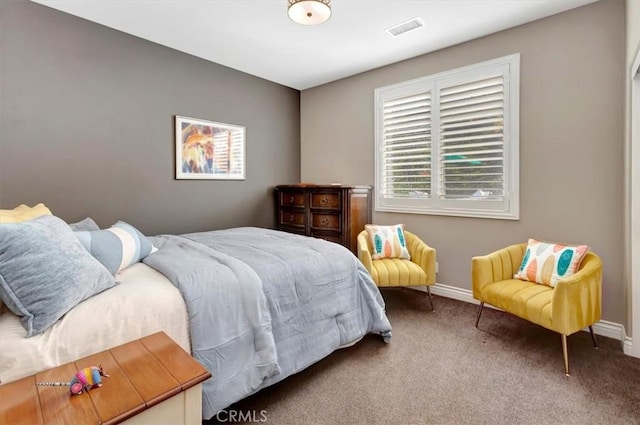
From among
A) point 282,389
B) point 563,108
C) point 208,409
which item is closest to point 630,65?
point 563,108

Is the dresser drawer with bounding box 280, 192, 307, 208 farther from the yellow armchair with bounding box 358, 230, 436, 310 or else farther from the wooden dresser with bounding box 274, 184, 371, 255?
the yellow armchair with bounding box 358, 230, 436, 310

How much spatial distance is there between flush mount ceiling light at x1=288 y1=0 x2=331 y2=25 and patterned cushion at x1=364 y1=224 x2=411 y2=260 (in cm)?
206

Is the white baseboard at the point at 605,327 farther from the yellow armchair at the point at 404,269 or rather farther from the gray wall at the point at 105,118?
the gray wall at the point at 105,118

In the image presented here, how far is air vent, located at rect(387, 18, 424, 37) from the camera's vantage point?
2857mm

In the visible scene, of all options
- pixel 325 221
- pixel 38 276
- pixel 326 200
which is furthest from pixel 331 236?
pixel 38 276

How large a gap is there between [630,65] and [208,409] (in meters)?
3.40

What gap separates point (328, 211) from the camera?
3.81 m

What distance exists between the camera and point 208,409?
1.51 metres

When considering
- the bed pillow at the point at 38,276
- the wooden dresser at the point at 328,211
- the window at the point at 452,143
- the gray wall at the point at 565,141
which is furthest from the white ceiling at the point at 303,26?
the bed pillow at the point at 38,276

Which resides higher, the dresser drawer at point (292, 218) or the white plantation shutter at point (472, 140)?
the white plantation shutter at point (472, 140)

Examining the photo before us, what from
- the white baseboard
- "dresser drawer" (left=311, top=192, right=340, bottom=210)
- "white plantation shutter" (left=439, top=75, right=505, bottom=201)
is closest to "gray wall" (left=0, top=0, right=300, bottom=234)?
"dresser drawer" (left=311, top=192, right=340, bottom=210)

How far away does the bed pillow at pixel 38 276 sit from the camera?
4.00 feet

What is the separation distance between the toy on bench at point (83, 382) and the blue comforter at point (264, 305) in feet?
1.67

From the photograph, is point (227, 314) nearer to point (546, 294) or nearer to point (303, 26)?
point (546, 294)
